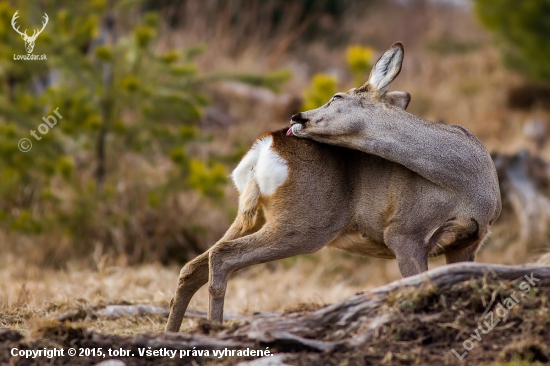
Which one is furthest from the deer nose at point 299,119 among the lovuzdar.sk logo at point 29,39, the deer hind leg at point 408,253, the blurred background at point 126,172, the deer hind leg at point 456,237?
the lovuzdar.sk logo at point 29,39

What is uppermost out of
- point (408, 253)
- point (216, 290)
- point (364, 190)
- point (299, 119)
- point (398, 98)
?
point (398, 98)

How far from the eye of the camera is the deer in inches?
184

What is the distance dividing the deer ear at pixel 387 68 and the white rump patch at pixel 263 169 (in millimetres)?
771

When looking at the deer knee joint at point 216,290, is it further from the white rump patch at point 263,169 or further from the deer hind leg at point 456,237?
the deer hind leg at point 456,237

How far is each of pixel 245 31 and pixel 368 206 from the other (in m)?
13.0

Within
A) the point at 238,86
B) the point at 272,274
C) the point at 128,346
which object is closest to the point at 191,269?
the point at 128,346

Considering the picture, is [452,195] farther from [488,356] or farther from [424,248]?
Answer: [488,356]

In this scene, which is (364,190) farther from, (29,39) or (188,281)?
(29,39)

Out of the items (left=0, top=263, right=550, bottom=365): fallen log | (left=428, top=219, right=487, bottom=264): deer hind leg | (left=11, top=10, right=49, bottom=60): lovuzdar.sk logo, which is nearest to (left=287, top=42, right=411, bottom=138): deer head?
(left=428, top=219, right=487, bottom=264): deer hind leg

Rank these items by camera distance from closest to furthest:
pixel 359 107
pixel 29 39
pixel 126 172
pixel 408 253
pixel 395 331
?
pixel 395 331
pixel 408 253
pixel 359 107
pixel 29 39
pixel 126 172

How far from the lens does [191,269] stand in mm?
4984

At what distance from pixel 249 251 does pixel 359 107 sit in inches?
44.3

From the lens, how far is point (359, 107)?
15.9 feet

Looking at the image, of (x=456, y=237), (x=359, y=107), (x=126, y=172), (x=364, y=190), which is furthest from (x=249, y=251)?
(x=126, y=172)
